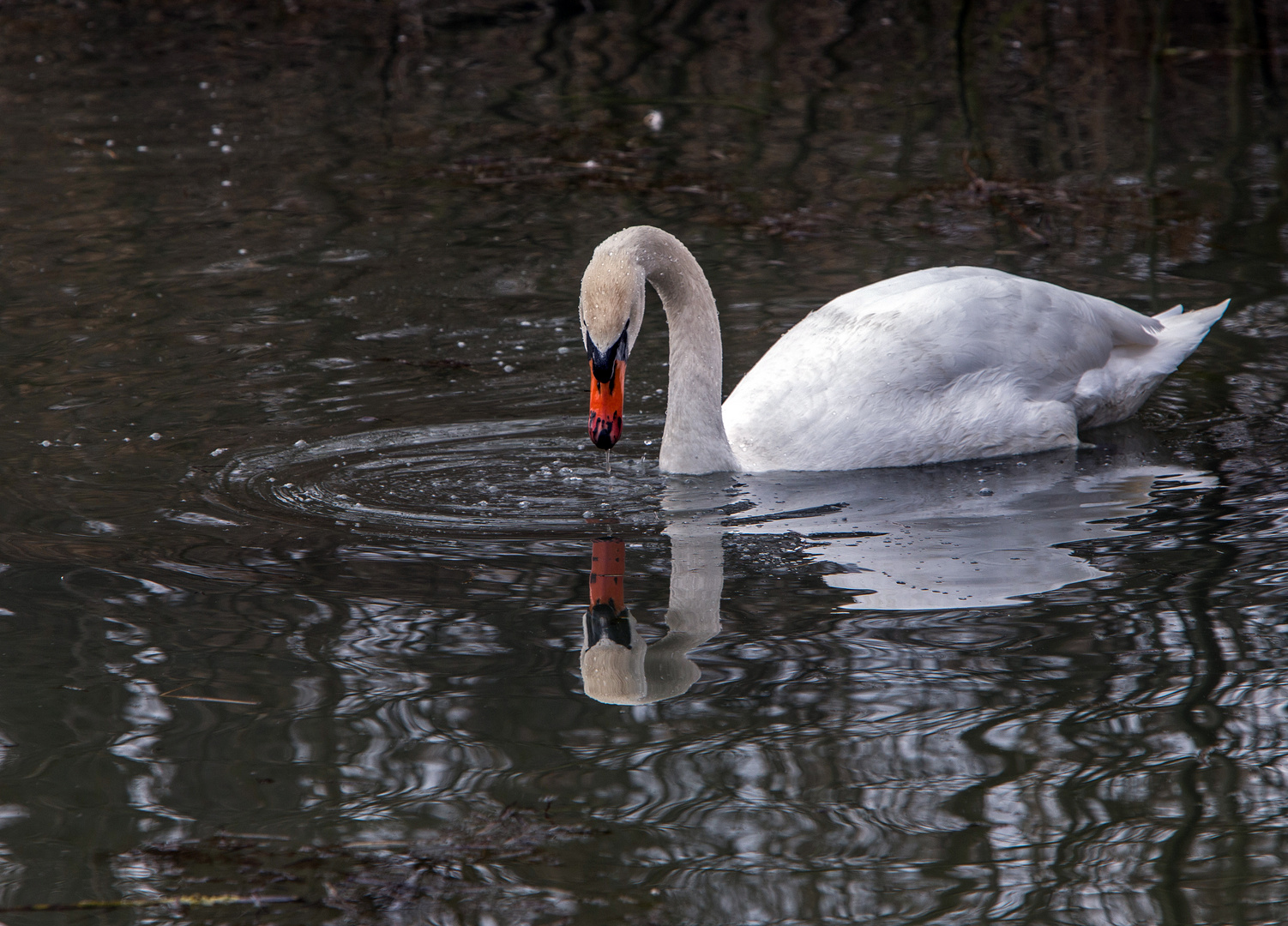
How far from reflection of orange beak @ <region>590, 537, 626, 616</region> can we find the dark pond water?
4cm

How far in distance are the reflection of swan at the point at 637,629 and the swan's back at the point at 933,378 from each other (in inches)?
40.4

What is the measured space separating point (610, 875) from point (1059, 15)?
16.0 meters

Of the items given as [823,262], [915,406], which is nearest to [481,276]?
[823,262]

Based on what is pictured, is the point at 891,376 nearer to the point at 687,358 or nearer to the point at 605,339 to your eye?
the point at 687,358

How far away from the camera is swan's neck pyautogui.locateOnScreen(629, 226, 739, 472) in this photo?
678cm

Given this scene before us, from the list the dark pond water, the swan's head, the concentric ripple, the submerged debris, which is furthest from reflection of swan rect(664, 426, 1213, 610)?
the submerged debris

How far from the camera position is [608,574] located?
18.8ft

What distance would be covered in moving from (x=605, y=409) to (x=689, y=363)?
35.9 inches

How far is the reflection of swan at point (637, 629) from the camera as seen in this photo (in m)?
4.78

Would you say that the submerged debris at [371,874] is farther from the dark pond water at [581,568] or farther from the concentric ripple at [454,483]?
the concentric ripple at [454,483]

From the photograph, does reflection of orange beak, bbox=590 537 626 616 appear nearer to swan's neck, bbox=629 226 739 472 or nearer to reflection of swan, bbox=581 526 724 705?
reflection of swan, bbox=581 526 724 705

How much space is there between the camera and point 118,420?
24.5 feet

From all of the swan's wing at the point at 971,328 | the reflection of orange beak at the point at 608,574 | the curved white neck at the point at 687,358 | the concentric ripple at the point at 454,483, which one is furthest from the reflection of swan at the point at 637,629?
the swan's wing at the point at 971,328

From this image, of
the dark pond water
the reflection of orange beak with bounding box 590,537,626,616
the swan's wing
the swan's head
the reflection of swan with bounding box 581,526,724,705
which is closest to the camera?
the dark pond water
